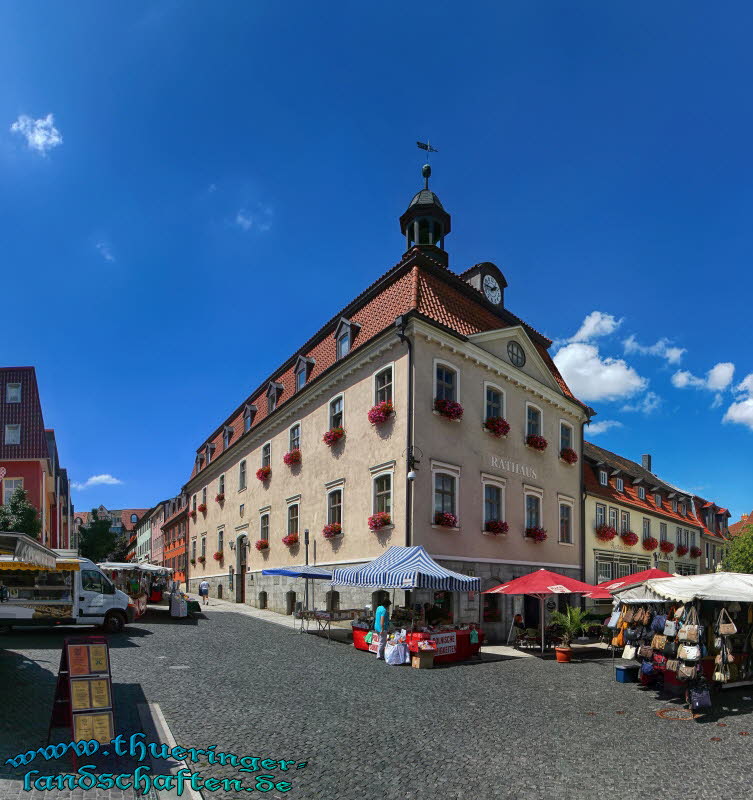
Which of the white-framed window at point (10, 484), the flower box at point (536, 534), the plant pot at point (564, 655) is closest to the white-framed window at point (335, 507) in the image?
the flower box at point (536, 534)

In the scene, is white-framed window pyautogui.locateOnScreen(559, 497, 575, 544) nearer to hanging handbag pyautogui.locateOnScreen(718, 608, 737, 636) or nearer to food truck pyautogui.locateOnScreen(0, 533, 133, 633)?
hanging handbag pyautogui.locateOnScreen(718, 608, 737, 636)

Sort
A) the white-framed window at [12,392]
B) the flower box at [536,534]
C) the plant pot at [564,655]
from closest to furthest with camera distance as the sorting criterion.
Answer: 1. the plant pot at [564,655]
2. the flower box at [536,534]
3. the white-framed window at [12,392]

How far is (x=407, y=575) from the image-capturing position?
1628 centimetres

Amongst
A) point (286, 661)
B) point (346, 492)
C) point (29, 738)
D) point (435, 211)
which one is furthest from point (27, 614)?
point (435, 211)

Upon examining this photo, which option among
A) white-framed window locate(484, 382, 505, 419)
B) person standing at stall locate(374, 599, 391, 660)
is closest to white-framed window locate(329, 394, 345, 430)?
white-framed window locate(484, 382, 505, 419)

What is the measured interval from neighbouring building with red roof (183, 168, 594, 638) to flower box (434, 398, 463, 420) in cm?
6

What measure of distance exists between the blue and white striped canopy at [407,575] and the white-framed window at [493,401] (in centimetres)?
761

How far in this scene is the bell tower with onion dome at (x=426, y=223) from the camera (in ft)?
86.0

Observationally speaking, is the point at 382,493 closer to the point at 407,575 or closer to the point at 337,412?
the point at 337,412

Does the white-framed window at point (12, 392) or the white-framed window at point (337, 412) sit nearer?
the white-framed window at point (337, 412)

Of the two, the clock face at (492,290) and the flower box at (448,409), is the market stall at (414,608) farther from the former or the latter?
the clock face at (492,290)

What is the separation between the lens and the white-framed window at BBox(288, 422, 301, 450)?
1115 inches

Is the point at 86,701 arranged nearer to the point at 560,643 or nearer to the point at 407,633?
the point at 407,633

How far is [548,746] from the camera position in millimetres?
8672
